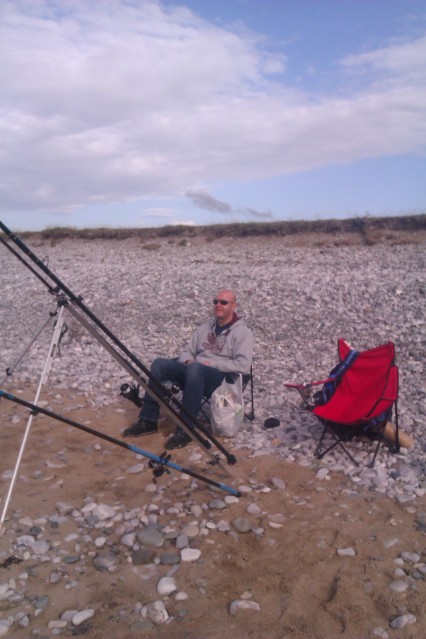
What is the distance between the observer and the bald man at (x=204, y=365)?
18.5ft

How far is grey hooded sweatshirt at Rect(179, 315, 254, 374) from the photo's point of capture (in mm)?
5871

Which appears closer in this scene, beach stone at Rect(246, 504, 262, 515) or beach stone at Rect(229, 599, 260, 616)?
beach stone at Rect(229, 599, 260, 616)

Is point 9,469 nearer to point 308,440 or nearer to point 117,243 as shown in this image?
point 308,440

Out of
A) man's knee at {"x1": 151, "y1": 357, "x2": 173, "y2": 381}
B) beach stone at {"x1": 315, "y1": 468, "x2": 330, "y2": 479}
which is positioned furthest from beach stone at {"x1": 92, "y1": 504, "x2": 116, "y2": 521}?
beach stone at {"x1": 315, "y1": 468, "x2": 330, "y2": 479}

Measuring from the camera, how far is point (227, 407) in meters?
5.66

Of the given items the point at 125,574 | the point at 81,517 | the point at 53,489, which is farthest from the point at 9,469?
the point at 125,574

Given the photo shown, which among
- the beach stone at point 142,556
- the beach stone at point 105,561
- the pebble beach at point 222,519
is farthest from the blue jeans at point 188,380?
the beach stone at point 105,561

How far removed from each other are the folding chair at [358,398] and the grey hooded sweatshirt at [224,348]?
73cm

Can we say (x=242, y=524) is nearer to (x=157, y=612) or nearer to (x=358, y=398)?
(x=157, y=612)

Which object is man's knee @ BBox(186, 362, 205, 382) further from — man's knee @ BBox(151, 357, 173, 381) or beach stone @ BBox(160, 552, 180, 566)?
beach stone @ BBox(160, 552, 180, 566)

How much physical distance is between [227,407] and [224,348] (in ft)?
2.50

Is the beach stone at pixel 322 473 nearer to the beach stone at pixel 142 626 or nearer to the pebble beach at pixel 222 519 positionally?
the pebble beach at pixel 222 519

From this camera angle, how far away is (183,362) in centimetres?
611

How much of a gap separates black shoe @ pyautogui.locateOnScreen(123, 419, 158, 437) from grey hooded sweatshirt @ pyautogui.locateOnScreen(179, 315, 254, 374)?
864 mm
